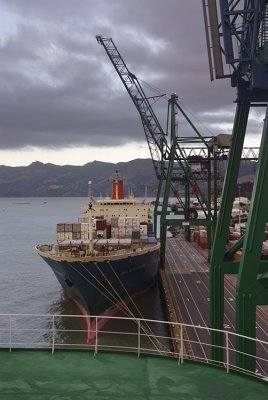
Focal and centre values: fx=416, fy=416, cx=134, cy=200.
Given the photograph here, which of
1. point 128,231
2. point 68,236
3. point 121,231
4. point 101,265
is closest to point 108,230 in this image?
point 121,231

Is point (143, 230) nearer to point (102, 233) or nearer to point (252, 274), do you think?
point (102, 233)

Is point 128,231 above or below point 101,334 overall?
above

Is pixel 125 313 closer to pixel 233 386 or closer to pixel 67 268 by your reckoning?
pixel 67 268

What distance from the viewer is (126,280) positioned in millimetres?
34438

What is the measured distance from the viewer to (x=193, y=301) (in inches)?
1246

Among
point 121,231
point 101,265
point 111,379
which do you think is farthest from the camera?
point 121,231

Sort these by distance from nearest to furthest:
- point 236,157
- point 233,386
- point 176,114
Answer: point 233,386 < point 236,157 < point 176,114

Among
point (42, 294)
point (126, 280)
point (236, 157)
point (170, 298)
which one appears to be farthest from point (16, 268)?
point (236, 157)

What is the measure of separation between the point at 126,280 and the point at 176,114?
86.3ft

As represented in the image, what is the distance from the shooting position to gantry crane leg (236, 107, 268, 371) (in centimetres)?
1236

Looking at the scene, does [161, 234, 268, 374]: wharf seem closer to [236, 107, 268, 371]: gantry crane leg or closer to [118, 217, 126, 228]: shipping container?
[236, 107, 268, 371]: gantry crane leg

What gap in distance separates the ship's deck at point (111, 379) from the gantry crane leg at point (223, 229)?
6.39 metres

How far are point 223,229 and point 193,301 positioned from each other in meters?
16.5

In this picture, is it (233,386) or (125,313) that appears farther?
(125,313)
